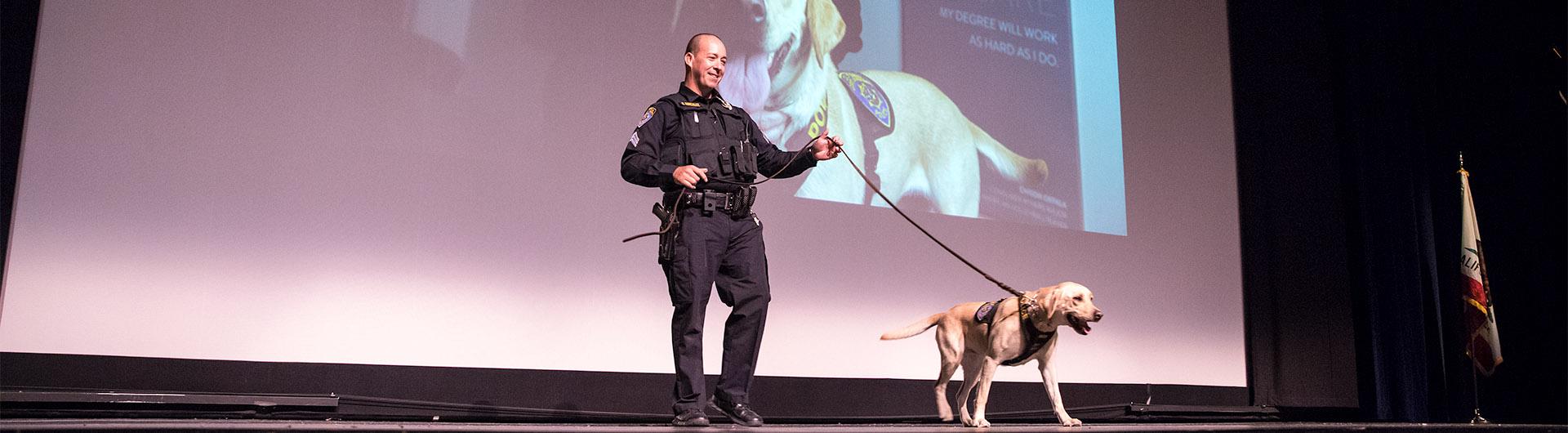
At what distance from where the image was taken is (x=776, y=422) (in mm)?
4484

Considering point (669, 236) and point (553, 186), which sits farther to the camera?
point (553, 186)

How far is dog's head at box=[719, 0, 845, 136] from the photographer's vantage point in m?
4.85

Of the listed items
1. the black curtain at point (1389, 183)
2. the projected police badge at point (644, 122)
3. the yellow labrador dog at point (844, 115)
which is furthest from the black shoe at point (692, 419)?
the black curtain at point (1389, 183)

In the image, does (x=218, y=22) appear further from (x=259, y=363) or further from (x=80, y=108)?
(x=259, y=363)

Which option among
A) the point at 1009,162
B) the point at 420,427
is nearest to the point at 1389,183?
the point at 1009,162

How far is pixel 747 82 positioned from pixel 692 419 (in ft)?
7.16

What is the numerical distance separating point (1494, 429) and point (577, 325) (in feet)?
13.5

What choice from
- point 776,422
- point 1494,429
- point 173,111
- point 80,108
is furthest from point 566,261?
point 1494,429

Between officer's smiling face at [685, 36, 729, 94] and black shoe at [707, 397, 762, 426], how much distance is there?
3.71ft

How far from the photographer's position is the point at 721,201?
3.31 metres

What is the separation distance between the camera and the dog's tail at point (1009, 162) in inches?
213

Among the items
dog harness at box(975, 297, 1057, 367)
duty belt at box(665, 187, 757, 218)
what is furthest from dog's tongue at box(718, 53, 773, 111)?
dog harness at box(975, 297, 1057, 367)

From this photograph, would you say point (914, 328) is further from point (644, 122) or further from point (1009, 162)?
point (1009, 162)

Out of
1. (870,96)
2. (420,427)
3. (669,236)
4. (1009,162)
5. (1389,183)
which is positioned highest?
(870,96)
